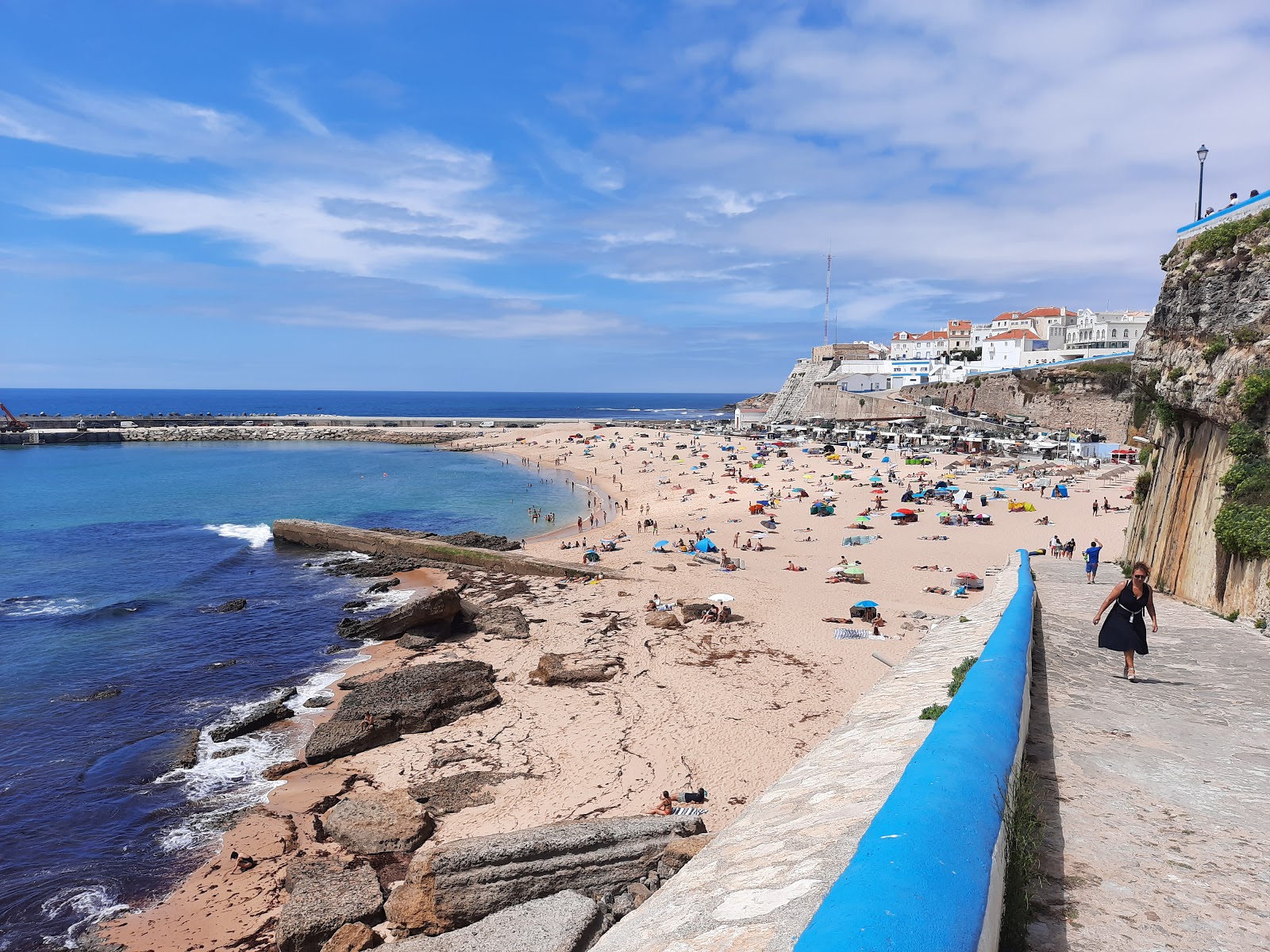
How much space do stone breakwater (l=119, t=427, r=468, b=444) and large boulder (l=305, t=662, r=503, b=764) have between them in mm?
77177

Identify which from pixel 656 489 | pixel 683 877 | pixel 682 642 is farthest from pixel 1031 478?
pixel 683 877

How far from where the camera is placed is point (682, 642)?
1847cm

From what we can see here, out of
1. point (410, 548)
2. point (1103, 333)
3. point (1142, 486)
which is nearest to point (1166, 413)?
point (1142, 486)

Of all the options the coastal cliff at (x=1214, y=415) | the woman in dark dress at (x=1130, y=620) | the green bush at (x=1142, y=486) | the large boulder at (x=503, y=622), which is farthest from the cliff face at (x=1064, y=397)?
the woman in dark dress at (x=1130, y=620)

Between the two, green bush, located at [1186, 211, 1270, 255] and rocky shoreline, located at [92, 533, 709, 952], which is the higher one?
green bush, located at [1186, 211, 1270, 255]

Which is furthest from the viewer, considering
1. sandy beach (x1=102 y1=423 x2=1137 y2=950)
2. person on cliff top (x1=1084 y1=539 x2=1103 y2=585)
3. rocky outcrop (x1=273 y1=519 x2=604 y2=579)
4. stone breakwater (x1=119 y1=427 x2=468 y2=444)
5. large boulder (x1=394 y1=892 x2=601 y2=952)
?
stone breakwater (x1=119 y1=427 x2=468 y2=444)

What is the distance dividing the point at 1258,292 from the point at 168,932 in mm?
18228

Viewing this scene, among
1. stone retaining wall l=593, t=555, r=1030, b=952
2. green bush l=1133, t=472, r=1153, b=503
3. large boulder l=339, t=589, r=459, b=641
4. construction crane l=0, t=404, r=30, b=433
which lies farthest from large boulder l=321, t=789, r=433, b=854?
construction crane l=0, t=404, r=30, b=433

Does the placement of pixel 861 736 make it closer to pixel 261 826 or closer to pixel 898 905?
pixel 898 905

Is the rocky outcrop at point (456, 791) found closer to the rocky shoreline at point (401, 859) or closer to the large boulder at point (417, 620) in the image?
the rocky shoreline at point (401, 859)

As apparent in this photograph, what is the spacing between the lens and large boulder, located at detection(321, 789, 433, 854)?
10156 millimetres

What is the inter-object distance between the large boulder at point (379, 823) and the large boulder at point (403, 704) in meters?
2.33

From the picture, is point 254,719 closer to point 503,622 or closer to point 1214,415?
point 503,622

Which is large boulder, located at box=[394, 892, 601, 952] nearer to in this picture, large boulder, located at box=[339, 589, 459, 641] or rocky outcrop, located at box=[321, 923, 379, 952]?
rocky outcrop, located at box=[321, 923, 379, 952]
